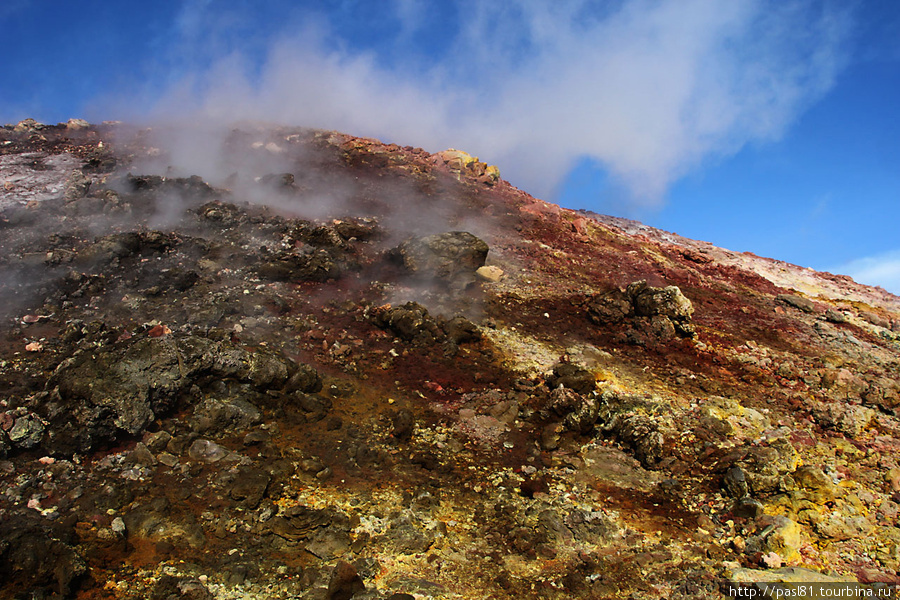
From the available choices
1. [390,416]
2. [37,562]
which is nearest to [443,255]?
[390,416]

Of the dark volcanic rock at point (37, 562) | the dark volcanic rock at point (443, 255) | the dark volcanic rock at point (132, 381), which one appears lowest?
the dark volcanic rock at point (37, 562)

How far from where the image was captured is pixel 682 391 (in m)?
11.6

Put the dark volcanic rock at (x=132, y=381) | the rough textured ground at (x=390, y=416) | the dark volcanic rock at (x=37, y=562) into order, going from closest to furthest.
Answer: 1. the dark volcanic rock at (x=37, y=562)
2. the rough textured ground at (x=390, y=416)
3. the dark volcanic rock at (x=132, y=381)

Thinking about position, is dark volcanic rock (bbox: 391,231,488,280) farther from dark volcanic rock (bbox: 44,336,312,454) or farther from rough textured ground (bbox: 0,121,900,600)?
dark volcanic rock (bbox: 44,336,312,454)

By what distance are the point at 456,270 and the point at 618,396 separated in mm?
6111

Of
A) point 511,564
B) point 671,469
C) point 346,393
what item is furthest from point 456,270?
point 511,564

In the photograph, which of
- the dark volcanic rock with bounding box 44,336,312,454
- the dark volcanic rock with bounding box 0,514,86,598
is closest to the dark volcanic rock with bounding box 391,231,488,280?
the dark volcanic rock with bounding box 44,336,312,454

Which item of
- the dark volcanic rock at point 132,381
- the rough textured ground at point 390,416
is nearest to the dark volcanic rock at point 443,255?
the rough textured ground at point 390,416

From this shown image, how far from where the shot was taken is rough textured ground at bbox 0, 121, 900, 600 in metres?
6.58

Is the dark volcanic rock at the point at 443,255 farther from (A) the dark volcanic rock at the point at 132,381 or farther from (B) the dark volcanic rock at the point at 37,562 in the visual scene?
(B) the dark volcanic rock at the point at 37,562

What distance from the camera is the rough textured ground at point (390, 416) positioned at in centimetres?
658

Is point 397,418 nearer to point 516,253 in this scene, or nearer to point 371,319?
point 371,319

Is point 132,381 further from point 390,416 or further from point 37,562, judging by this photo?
point 390,416

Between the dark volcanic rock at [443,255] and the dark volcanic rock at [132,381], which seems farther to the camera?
the dark volcanic rock at [443,255]
